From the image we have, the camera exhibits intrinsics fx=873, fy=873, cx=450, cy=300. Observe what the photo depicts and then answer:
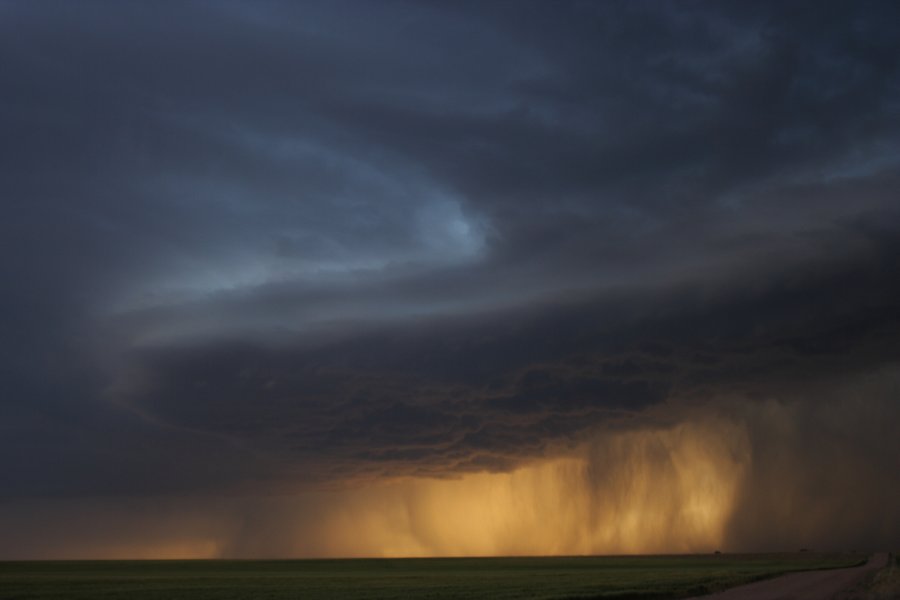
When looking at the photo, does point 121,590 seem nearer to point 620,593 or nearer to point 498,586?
point 498,586

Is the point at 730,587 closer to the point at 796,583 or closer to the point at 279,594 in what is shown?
the point at 796,583

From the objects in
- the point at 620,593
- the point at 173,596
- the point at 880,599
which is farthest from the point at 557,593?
the point at 173,596

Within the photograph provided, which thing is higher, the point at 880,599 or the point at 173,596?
the point at 173,596

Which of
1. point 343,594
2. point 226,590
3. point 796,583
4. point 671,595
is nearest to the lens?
point 671,595

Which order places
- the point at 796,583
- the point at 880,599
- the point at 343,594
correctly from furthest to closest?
the point at 796,583 < the point at 343,594 < the point at 880,599

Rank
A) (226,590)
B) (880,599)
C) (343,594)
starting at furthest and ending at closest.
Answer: (226,590) → (343,594) → (880,599)

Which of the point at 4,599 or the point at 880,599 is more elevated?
the point at 4,599

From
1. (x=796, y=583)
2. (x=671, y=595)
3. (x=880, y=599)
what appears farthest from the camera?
(x=796, y=583)

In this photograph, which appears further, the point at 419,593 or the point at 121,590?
the point at 121,590

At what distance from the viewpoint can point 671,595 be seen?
206 feet

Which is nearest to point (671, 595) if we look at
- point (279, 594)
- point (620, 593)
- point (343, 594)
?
point (620, 593)

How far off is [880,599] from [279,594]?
147ft

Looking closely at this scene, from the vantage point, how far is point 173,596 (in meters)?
71.2

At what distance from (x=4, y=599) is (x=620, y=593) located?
48.7 metres
